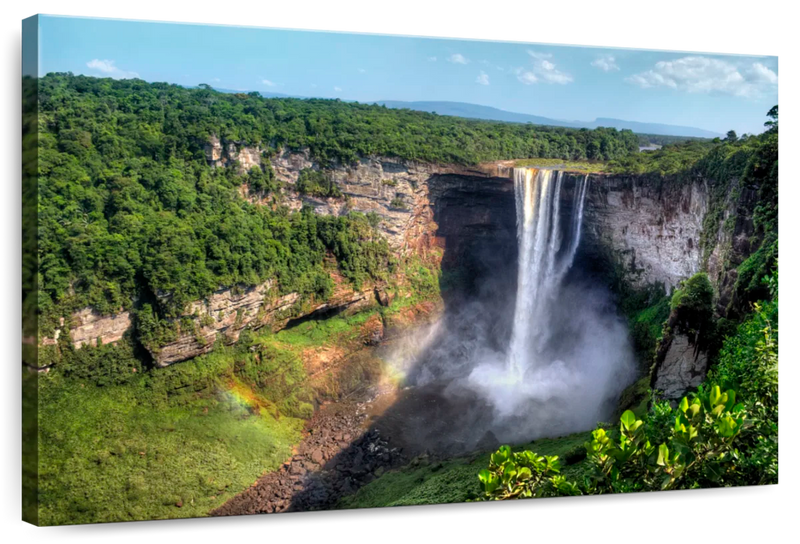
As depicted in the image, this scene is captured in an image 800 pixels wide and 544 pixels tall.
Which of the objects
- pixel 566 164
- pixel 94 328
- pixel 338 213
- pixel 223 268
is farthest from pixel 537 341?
pixel 94 328

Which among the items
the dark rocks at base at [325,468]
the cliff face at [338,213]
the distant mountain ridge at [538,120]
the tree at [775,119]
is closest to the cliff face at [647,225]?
the distant mountain ridge at [538,120]

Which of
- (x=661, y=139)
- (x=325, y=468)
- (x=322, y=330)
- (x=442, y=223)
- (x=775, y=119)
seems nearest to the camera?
(x=775, y=119)

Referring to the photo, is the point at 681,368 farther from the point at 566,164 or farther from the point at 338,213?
the point at 338,213

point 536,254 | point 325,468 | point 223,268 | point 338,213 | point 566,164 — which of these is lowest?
point 325,468

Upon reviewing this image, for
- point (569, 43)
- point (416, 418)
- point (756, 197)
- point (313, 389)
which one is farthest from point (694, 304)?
point (313, 389)

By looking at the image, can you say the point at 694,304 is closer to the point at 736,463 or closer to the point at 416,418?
the point at 736,463

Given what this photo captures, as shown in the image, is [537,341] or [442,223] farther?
[442,223]

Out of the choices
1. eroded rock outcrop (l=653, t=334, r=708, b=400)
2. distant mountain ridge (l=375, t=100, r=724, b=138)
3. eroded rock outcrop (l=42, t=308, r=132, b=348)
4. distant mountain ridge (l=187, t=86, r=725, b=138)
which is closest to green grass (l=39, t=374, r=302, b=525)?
eroded rock outcrop (l=42, t=308, r=132, b=348)
